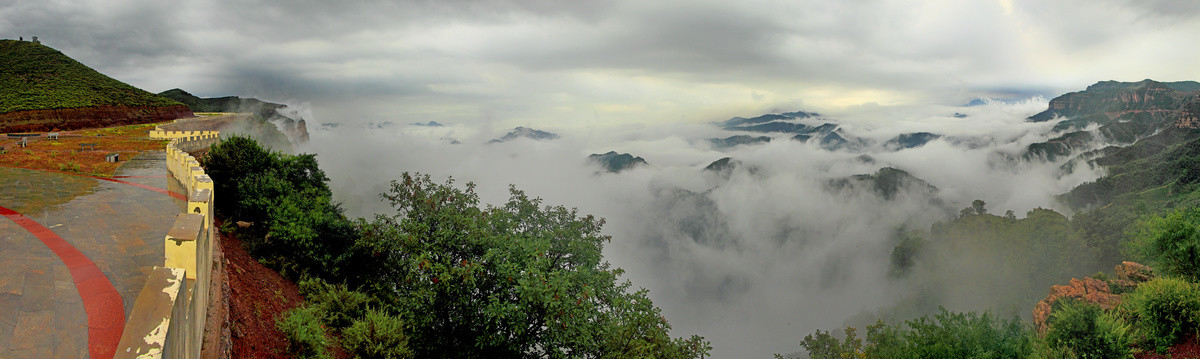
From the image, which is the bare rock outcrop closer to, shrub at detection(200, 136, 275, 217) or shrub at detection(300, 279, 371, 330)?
shrub at detection(300, 279, 371, 330)

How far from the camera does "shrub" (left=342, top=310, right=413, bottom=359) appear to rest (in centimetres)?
1180

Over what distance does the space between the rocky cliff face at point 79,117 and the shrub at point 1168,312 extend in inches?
2805

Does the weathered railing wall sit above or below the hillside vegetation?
above

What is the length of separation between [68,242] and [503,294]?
8.28m

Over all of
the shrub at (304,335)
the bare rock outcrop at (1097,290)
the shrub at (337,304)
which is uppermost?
the shrub at (304,335)

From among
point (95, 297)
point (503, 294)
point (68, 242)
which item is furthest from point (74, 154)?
point (503, 294)

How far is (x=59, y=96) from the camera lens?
49.2 meters

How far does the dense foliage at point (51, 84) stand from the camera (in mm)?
46316

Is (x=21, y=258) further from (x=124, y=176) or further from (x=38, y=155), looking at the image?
(x=38, y=155)

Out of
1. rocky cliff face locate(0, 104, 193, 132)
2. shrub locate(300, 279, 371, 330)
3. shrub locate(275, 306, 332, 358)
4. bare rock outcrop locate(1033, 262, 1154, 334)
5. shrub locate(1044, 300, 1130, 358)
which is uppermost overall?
rocky cliff face locate(0, 104, 193, 132)

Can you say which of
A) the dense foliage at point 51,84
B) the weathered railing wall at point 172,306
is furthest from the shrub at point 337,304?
the dense foliage at point 51,84

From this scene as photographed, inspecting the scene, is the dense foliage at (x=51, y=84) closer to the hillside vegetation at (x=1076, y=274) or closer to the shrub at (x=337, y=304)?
the shrub at (x=337, y=304)

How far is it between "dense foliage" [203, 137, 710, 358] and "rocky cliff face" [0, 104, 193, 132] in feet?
124

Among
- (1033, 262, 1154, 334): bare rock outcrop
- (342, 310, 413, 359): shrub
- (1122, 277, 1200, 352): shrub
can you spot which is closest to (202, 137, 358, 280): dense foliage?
(342, 310, 413, 359): shrub
